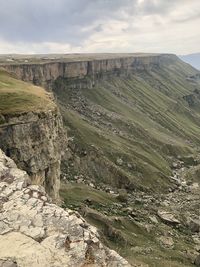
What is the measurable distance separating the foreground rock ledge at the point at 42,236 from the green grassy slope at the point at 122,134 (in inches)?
2395

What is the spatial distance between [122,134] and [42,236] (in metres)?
107

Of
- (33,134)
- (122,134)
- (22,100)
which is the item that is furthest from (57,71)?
(33,134)

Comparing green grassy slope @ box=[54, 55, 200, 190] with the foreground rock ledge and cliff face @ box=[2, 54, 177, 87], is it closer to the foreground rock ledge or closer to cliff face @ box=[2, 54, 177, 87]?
cliff face @ box=[2, 54, 177, 87]

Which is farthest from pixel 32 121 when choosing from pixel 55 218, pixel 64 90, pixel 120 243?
pixel 64 90

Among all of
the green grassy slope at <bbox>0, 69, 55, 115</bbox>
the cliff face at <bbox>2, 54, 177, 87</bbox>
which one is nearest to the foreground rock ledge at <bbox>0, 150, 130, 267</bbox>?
the green grassy slope at <bbox>0, 69, 55, 115</bbox>

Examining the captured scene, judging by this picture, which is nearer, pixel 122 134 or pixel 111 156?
pixel 111 156

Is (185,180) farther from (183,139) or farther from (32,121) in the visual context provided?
(32,121)

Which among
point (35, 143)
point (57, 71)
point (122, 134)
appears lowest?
→ point (122, 134)

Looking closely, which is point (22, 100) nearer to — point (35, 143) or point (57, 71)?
point (35, 143)

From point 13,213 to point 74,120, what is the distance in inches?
3530

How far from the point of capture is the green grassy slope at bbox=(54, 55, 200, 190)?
97.0 meters

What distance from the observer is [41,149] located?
4878cm

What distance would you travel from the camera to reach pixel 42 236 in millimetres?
24094

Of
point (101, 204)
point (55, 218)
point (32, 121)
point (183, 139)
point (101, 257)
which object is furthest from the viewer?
point (183, 139)
